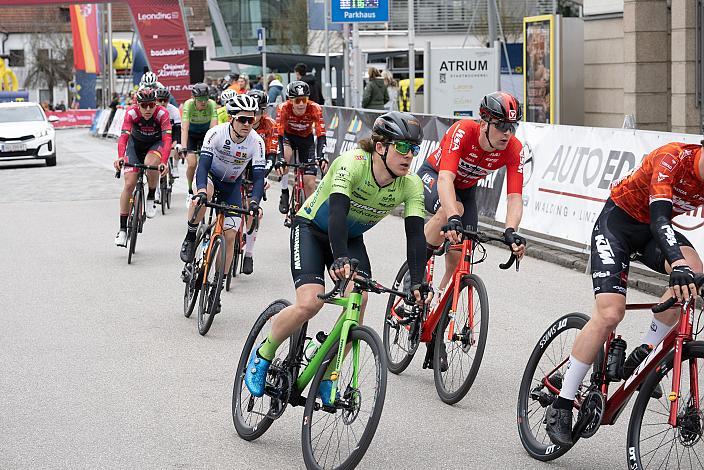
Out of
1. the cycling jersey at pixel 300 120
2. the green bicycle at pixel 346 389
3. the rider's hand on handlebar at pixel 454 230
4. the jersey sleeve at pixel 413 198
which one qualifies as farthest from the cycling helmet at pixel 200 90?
the green bicycle at pixel 346 389

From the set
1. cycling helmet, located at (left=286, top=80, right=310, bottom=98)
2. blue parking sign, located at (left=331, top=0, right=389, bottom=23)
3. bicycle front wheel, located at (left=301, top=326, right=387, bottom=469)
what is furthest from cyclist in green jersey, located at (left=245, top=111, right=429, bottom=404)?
blue parking sign, located at (left=331, top=0, right=389, bottom=23)

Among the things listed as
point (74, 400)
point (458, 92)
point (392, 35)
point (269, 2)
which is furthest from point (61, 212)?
point (392, 35)

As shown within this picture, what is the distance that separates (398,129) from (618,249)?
124 centimetres

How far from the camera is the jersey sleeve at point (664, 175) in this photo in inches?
216

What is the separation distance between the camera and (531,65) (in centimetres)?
2172

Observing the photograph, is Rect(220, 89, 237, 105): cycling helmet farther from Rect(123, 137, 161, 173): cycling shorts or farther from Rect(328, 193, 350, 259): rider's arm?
Rect(328, 193, 350, 259): rider's arm

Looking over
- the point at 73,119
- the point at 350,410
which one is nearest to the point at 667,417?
the point at 350,410

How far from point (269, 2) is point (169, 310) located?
54717mm

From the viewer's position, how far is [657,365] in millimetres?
5336

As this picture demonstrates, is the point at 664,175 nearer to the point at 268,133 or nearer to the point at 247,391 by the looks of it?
the point at 247,391

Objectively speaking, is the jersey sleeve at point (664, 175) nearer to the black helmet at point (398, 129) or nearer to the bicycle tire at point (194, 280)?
the black helmet at point (398, 129)

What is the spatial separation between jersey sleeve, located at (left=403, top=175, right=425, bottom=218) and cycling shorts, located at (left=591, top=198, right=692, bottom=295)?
900 millimetres

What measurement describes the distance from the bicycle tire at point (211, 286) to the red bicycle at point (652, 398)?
13.0 feet

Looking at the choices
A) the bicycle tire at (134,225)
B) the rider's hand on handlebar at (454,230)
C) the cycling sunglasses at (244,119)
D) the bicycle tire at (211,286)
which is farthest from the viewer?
the bicycle tire at (134,225)
